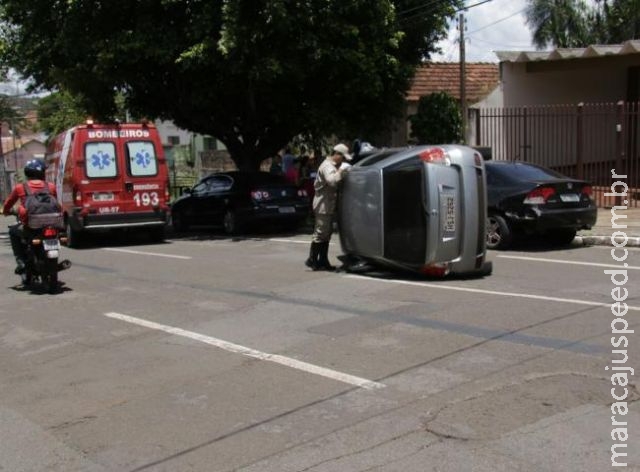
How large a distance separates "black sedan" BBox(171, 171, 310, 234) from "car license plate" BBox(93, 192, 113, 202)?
3.01 m

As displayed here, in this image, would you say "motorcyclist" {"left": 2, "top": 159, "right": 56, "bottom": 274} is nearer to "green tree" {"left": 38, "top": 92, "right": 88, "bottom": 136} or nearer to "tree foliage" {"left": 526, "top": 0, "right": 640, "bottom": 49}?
"tree foliage" {"left": 526, "top": 0, "right": 640, "bottom": 49}

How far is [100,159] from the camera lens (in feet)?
52.5

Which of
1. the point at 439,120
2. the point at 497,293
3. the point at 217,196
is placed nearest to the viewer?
the point at 497,293

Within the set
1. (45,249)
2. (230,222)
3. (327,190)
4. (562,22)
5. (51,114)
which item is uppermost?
(562,22)

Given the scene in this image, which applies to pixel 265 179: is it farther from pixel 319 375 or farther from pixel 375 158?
pixel 319 375

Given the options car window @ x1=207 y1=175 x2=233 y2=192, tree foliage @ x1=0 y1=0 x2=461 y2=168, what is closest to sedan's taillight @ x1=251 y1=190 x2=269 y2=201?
car window @ x1=207 y1=175 x2=233 y2=192

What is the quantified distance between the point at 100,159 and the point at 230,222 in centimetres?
349

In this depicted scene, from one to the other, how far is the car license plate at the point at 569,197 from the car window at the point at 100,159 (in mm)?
9107

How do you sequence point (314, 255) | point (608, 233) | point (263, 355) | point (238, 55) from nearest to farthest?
1. point (263, 355)
2. point (314, 255)
3. point (608, 233)
4. point (238, 55)

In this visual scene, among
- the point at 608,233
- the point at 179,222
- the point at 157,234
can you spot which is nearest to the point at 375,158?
the point at 608,233

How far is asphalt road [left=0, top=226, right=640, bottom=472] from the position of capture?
4449 millimetres

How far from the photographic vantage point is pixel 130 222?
16203 mm

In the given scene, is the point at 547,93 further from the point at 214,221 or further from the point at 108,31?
the point at 108,31

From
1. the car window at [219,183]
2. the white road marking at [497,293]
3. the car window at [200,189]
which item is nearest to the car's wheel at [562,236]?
the white road marking at [497,293]
